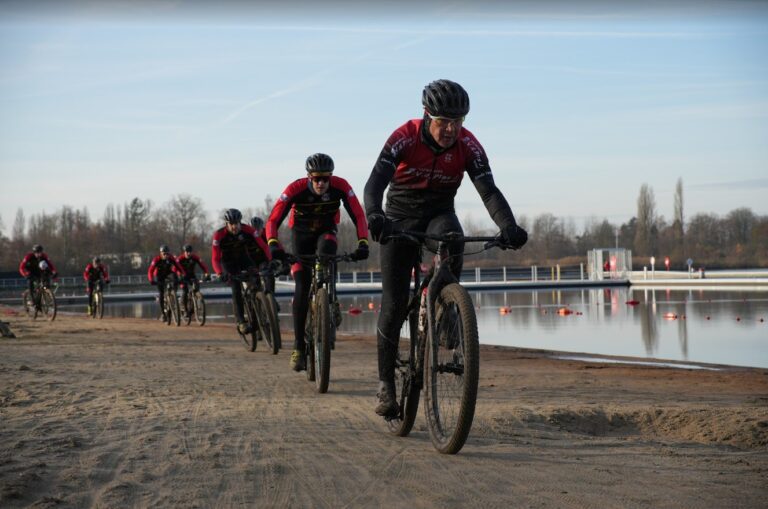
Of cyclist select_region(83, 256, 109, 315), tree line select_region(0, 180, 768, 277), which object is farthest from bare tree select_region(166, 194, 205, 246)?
cyclist select_region(83, 256, 109, 315)

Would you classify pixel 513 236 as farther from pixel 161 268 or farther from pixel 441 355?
pixel 161 268

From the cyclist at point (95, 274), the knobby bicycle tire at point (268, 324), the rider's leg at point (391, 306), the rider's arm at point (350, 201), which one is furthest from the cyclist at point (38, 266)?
the rider's leg at point (391, 306)

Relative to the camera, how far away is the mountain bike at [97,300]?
2550 cm

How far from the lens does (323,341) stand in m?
7.96

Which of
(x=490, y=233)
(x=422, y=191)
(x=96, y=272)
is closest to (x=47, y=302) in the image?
(x=96, y=272)

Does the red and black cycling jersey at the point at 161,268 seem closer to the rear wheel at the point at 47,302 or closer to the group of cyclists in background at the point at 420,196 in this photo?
the rear wheel at the point at 47,302

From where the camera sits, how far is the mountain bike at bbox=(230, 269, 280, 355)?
1227cm

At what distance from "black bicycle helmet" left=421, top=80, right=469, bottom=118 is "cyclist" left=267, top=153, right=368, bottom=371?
3.44m

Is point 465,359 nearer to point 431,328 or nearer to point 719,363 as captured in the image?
point 431,328

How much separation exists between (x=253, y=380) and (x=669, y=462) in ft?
16.9

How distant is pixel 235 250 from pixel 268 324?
1.71m

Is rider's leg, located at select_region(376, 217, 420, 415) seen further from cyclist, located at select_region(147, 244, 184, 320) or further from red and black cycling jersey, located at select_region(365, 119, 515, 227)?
cyclist, located at select_region(147, 244, 184, 320)

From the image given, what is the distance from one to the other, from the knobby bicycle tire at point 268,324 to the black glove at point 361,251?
447cm

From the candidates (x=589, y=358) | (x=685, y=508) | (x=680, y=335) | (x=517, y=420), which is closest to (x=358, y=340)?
(x=589, y=358)
